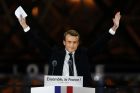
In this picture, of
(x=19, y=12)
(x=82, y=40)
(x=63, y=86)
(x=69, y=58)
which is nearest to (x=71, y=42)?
(x=69, y=58)

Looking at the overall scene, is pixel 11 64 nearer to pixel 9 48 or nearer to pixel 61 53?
pixel 9 48

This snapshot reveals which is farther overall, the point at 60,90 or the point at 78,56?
the point at 78,56

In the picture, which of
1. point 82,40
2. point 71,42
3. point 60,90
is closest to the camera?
point 60,90

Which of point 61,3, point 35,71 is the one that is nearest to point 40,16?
point 35,71

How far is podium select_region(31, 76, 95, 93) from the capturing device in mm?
3664

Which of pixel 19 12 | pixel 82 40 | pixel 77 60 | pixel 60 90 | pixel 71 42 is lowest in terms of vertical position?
pixel 60 90

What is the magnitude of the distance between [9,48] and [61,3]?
10.5 feet

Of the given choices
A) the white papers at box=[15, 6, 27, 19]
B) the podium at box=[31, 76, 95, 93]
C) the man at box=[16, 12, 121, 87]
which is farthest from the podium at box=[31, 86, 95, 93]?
the white papers at box=[15, 6, 27, 19]

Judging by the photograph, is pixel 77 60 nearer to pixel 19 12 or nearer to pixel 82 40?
pixel 19 12

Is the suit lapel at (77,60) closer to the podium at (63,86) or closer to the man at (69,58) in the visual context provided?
the man at (69,58)

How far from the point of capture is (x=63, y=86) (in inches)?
147

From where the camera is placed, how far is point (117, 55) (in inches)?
702

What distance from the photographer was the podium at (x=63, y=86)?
3664mm

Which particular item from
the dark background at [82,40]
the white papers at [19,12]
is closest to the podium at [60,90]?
the white papers at [19,12]
